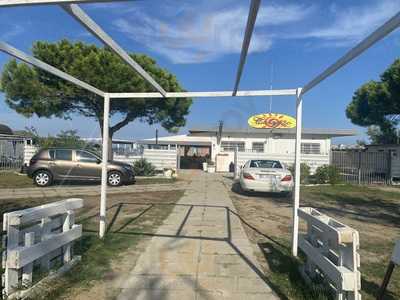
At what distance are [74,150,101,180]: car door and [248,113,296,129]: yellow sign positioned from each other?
649 inches

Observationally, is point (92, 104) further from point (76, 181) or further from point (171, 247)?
point (171, 247)

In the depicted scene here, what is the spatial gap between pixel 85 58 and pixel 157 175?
24.9ft

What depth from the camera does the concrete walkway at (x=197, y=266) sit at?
438 centimetres

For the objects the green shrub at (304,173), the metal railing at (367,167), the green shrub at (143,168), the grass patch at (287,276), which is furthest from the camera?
the green shrub at (143,168)

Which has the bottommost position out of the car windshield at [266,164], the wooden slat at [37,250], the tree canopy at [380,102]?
the wooden slat at [37,250]

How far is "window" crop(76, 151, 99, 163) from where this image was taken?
56.8ft

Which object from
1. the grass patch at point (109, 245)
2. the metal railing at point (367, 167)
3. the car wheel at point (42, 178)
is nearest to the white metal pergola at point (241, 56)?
the grass patch at point (109, 245)

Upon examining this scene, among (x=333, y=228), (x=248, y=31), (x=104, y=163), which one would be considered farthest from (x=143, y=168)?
(x=248, y=31)

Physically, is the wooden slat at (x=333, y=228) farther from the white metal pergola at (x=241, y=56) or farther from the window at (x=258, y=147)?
the window at (x=258, y=147)

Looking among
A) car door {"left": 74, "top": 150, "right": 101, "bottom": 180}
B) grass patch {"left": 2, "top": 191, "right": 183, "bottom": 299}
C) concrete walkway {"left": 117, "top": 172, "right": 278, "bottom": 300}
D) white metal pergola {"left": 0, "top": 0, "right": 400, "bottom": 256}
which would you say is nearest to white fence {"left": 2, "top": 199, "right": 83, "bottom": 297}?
grass patch {"left": 2, "top": 191, "right": 183, "bottom": 299}

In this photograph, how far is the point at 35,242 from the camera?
14.4ft

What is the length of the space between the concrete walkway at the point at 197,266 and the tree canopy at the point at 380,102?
864 inches

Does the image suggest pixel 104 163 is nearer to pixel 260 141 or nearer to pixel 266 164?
pixel 266 164

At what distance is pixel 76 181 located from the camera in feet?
59.0
